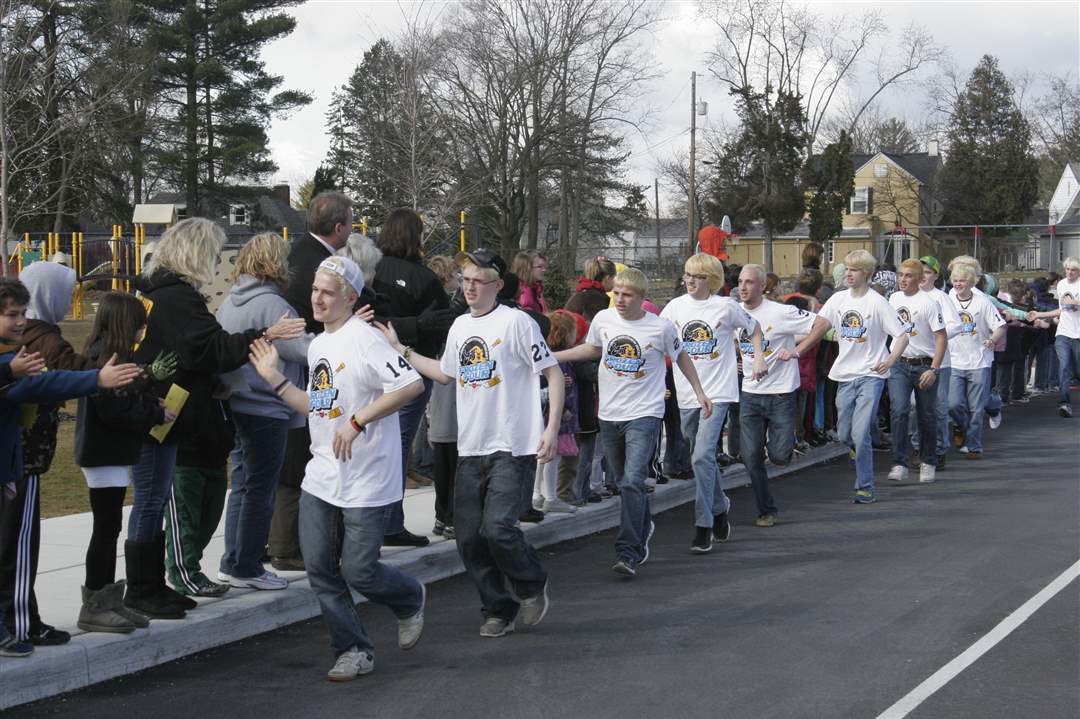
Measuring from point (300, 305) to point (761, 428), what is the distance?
4166 millimetres

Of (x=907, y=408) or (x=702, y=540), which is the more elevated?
(x=907, y=408)

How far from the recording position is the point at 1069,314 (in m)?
18.5

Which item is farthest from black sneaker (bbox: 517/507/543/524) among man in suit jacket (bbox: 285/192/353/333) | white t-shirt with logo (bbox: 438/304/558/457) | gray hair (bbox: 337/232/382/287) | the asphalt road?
white t-shirt with logo (bbox: 438/304/558/457)

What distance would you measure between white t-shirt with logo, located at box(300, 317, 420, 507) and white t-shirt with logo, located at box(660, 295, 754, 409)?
12.3 ft

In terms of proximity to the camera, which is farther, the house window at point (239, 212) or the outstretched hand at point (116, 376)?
the house window at point (239, 212)

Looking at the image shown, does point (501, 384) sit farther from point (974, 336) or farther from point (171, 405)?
point (974, 336)

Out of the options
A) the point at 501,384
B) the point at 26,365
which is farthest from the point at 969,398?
the point at 26,365

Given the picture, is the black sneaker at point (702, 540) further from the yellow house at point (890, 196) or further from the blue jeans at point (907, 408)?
the yellow house at point (890, 196)

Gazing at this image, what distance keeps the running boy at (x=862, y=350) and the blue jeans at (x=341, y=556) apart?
252 inches

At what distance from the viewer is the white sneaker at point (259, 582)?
7148 mm

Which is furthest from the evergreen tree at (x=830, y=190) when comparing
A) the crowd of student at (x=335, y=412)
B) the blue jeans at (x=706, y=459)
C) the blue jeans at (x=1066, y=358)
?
the blue jeans at (x=706, y=459)

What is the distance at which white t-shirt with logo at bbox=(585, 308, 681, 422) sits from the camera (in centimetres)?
819

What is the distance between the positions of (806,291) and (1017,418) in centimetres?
594

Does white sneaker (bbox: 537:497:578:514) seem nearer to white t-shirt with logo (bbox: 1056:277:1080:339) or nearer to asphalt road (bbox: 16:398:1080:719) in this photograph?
asphalt road (bbox: 16:398:1080:719)
